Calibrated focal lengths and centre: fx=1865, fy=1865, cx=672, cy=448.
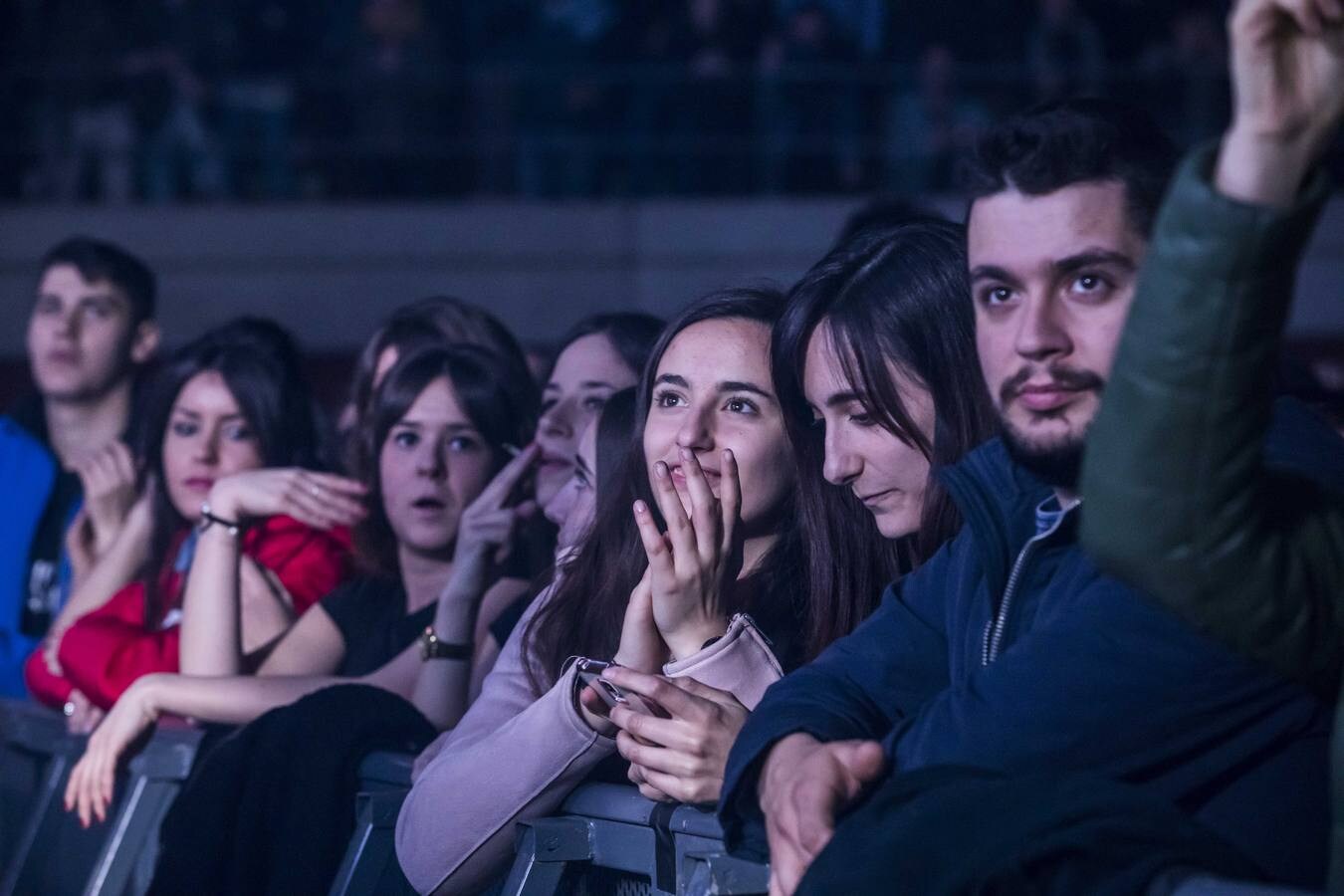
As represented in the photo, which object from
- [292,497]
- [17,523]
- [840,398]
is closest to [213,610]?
[292,497]

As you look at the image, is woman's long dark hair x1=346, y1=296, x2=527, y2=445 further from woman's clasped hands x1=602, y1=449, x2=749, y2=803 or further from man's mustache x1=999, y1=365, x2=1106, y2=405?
man's mustache x1=999, y1=365, x2=1106, y2=405

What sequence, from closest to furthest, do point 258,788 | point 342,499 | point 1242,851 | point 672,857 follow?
point 1242,851 → point 672,857 → point 258,788 → point 342,499

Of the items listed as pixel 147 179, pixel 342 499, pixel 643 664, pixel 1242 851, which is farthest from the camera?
pixel 147 179

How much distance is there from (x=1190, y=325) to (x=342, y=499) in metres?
2.69

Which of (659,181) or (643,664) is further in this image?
(659,181)

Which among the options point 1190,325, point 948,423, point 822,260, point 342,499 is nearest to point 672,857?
point 948,423

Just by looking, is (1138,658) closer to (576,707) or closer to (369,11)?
(576,707)

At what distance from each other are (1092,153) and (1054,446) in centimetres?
30

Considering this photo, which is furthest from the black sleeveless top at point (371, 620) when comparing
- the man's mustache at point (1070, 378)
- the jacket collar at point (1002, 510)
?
the man's mustache at point (1070, 378)

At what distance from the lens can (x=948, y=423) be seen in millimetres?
2467

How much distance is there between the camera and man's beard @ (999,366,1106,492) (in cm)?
186

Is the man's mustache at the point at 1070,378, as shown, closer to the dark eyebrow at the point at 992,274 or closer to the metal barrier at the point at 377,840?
the dark eyebrow at the point at 992,274

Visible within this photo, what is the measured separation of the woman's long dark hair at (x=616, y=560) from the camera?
2725 mm

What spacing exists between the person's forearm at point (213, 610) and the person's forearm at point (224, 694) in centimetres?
25
